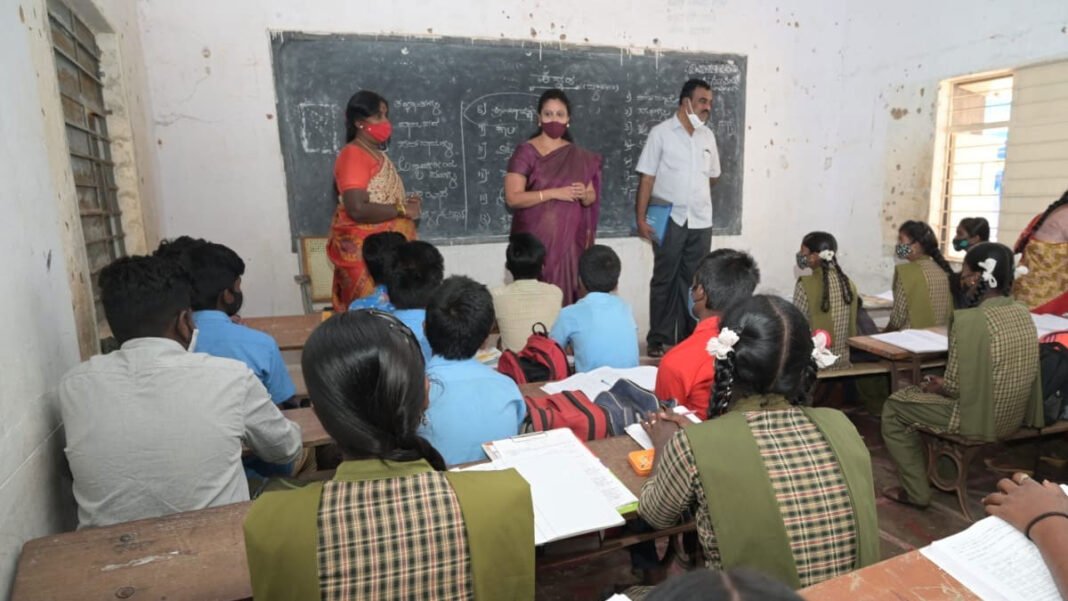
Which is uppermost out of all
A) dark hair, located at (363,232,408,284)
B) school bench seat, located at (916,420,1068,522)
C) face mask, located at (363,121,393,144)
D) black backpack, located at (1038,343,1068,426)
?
face mask, located at (363,121,393,144)

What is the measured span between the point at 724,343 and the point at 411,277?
1356 mm

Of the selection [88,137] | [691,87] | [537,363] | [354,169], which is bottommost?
[537,363]

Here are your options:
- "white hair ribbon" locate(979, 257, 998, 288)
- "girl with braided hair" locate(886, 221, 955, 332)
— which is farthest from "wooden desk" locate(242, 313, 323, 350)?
"girl with braided hair" locate(886, 221, 955, 332)

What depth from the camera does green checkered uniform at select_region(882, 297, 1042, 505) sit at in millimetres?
2176

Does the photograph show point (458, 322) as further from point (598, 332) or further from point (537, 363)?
point (598, 332)

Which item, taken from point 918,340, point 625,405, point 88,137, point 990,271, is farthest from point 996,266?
point 88,137

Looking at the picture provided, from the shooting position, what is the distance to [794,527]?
3.49 ft

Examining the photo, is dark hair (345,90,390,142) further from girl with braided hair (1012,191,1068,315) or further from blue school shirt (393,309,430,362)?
girl with braided hair (1012,191,1068,315)

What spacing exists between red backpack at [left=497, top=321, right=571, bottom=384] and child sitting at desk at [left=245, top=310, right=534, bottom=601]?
1187 mm

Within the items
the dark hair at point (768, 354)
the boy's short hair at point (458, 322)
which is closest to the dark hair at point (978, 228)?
the dark hair at point (768, 354)

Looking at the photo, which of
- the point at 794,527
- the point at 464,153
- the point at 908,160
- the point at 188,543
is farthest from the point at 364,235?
the point at 908,160

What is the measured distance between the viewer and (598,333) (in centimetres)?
235

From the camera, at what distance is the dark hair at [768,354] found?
1.23m

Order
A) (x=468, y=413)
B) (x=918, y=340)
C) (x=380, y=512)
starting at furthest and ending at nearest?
(x=918, y=340), (x=468, y=413), (x=380, y=512)
